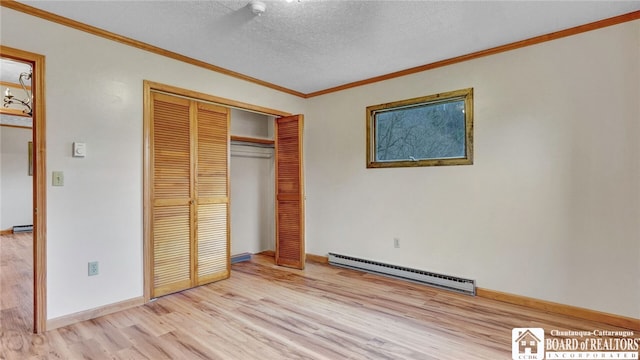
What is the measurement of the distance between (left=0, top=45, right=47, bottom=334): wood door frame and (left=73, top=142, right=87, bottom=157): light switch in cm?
18

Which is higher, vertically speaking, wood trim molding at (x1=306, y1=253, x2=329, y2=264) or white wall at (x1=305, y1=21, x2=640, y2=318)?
white wall at (x1=305, y1=21, x2=640, y2=318)

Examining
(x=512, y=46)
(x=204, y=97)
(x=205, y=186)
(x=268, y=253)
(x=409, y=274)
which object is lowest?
(x=268, y=253)

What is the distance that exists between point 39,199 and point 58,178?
0.19 metres

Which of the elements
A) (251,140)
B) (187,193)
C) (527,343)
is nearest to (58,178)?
(187,193)

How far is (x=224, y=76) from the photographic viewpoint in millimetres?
3498

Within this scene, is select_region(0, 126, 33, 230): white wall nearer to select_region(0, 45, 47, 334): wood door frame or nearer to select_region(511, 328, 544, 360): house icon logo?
select_region(0, 45, 47, 334): wood door frame

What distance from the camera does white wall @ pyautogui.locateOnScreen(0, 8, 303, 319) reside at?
2342 mm

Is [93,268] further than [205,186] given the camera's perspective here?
No

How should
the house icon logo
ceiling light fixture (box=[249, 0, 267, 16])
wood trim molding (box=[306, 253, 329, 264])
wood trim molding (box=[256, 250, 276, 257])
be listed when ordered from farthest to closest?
wood trim molding (box=[256, 250, 276, 257]) → wood trim molding (box=[306, 253, 329, 264]) → ceiling light fixture (box=[249, 0, 267, 16]) → the house icon logo

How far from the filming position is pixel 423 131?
3477 mm

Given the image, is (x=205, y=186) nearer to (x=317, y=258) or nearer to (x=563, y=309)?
(x=317, y=258)

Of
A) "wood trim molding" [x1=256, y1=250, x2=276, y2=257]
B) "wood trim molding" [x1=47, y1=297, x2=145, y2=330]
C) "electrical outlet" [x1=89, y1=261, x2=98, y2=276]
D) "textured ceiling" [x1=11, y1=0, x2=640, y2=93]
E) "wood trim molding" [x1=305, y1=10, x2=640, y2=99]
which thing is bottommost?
"wood trim molding" [x1=256, y1=250, x2=276, y2=257]

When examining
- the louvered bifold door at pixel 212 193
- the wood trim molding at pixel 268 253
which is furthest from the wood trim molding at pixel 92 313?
the wood trim molding at pixel 268 253

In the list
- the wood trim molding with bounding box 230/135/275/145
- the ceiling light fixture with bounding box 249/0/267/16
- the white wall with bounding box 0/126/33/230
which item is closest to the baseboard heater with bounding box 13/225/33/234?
the white wall with bounding box 0/126/33/230
